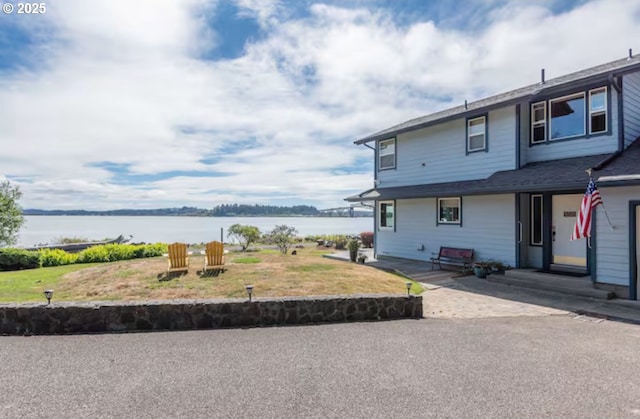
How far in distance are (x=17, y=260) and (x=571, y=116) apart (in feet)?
61.0

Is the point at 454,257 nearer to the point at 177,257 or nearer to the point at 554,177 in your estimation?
the point at 554,177

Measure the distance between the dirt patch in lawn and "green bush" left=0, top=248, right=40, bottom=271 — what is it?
358 centimetres

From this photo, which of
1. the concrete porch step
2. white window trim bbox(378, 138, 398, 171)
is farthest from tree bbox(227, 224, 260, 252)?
the concrete porch step

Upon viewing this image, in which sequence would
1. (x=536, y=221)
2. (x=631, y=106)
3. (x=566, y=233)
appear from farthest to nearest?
(x=536, y=221) → (x=566, y=233) → (x=631, y=106)

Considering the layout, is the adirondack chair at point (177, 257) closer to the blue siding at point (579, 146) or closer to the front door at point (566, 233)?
the front door at point (566, 233)

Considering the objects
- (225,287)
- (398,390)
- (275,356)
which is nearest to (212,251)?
(225,287)

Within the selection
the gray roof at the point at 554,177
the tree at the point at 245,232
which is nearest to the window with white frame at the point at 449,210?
the gray roof at the point at 554,177

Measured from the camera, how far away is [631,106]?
32.3 ft

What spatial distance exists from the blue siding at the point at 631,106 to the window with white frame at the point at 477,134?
3756 millimetres

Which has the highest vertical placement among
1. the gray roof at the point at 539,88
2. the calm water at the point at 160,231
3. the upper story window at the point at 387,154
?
the gray roof at the point at 539,88

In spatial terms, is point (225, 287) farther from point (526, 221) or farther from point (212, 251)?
point (526, 221)

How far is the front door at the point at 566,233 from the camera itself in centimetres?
1002

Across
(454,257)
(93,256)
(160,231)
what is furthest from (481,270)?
(160,231)

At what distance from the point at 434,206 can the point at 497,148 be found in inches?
122
